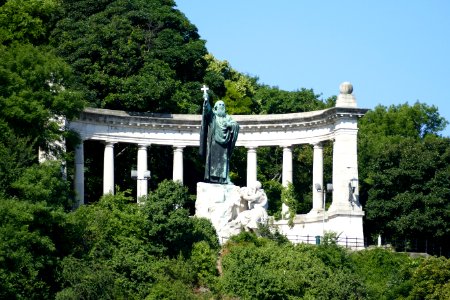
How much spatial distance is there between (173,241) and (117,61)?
24305 millimetres

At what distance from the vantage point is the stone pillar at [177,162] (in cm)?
10762

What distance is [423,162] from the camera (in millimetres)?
108625

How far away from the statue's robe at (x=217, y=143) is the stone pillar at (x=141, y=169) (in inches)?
444

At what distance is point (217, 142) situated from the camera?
309ft

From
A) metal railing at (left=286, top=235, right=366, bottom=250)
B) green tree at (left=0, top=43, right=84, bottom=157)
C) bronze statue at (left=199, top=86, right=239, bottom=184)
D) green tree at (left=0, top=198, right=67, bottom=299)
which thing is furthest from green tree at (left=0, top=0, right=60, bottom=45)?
green tree at (left=0, top=198, right=67, bottom=299)

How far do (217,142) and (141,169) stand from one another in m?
13.7

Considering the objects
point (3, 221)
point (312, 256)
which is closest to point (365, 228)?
point (312, 256)

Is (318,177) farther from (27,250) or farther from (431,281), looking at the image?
(27,250)

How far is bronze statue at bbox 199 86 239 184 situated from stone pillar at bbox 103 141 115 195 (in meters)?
12.4

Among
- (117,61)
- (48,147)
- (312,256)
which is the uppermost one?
(117,61)

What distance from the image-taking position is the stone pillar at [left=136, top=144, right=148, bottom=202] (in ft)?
347

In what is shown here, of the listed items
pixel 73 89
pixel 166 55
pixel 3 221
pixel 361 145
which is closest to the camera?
pixel 3 221

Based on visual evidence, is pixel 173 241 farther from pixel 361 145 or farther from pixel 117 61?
pixel 361 145

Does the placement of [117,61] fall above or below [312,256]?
above
